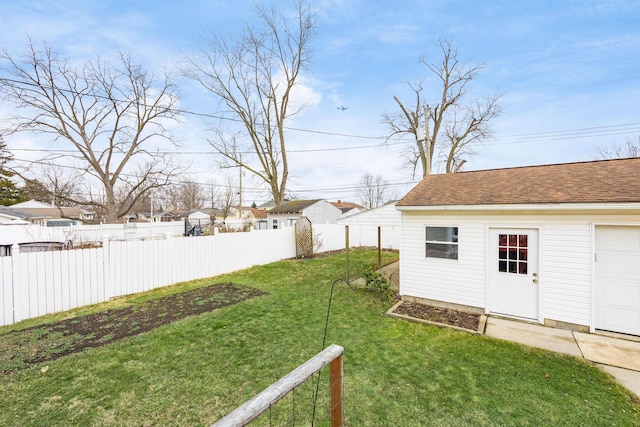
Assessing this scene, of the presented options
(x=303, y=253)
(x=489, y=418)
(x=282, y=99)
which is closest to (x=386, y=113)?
(x=282, y=99)

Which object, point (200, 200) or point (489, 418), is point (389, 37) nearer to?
point (489, 418)

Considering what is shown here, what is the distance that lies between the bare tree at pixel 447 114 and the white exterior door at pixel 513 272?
13231mm

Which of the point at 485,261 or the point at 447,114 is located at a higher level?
the point at 447,114

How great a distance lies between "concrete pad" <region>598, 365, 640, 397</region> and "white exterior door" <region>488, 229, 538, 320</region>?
1.52 metres

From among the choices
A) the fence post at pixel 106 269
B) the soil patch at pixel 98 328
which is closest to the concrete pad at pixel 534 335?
the soil patch at pixel 98 328

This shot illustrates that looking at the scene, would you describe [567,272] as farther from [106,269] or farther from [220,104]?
[220,104]

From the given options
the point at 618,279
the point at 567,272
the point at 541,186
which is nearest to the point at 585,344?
the point at 567,272

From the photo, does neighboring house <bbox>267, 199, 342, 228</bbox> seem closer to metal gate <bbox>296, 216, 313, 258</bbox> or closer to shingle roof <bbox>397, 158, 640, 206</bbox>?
metal gate <bbox>296, 216, 313, 258</bbox>

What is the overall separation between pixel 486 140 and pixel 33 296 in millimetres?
24847

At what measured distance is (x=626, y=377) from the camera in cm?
347

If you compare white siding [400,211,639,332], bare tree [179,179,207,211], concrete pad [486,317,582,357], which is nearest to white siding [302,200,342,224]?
white siding [400,211,639,332]

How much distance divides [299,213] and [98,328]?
19.9 m

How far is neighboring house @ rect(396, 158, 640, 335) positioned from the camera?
15.0 ft

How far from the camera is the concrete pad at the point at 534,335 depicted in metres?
4.27
